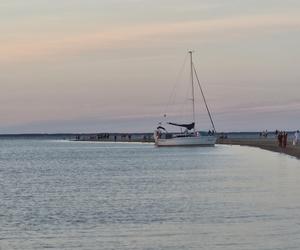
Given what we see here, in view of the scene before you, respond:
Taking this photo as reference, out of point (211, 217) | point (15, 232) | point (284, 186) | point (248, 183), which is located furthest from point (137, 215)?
point (248, 183)

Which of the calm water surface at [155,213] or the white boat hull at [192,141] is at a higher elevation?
the white boat hull at [192,141]

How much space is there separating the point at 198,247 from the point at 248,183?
20.4 m

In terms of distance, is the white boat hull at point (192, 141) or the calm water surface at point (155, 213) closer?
the calm water surface at point (155, 213)

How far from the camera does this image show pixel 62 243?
65.9ft

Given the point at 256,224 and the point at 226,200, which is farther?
the point at 226,200

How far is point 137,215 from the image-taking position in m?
25.7

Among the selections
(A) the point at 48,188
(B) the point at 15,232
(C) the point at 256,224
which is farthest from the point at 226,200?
(A) the point at 48,188

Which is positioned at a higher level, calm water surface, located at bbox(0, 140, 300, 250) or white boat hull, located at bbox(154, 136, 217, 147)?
white boat hull, located at bbox(154, 136, 217, 147)

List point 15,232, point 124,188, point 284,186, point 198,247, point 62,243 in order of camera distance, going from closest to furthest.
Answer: point 198,247 < point 62,243 < point 15,232 < point 284,186 < point 124,188

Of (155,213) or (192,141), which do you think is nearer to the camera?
(155,213)

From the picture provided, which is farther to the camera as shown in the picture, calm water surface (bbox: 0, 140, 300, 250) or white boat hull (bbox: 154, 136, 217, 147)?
white boat hull (bbox: 154, 136, 217, 147)

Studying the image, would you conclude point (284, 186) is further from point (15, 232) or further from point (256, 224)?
point (15, 232)

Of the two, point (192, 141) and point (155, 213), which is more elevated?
point (192, 141)

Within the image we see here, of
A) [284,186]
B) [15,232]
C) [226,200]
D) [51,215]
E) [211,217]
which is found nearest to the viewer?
[15,232]
